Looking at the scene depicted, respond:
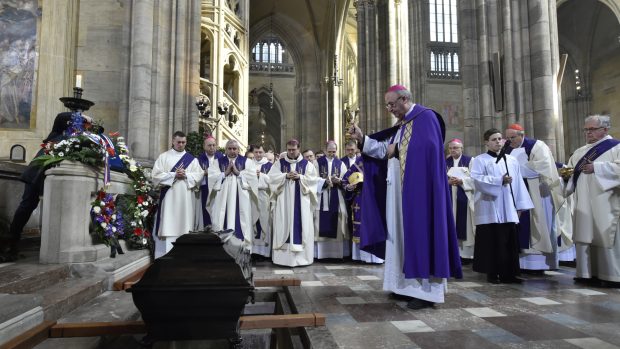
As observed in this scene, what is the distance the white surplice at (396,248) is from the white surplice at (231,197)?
121 inches

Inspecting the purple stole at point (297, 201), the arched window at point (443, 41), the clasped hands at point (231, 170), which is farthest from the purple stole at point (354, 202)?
the arched window at point (443, 41)

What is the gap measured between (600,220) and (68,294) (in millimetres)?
5529

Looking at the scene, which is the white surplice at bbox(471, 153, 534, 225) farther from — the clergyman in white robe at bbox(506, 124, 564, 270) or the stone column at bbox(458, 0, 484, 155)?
the stone column at bbox(458, 0, 484, 155)

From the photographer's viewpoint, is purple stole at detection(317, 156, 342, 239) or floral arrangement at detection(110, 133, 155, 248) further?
purple stole at detection(317, 156, 342, 239)

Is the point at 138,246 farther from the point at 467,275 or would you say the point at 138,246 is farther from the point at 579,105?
the point at 579,105

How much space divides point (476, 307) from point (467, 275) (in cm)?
199

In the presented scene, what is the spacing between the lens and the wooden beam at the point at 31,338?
2.33 meters

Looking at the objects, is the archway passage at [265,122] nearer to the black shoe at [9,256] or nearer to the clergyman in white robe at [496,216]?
the clergyman in white robe at [496,216]

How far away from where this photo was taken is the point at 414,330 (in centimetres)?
266

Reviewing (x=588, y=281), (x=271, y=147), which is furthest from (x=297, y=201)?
(x=271, y=147)

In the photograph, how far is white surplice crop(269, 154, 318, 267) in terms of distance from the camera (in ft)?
20.4

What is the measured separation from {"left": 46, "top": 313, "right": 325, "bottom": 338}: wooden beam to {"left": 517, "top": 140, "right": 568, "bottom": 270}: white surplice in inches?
158

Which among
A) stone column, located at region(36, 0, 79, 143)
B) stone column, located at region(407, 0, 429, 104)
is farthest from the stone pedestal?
stone column, located at region(407, 0, 429, 104)

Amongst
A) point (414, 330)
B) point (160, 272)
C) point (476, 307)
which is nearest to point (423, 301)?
point (476, 307)
